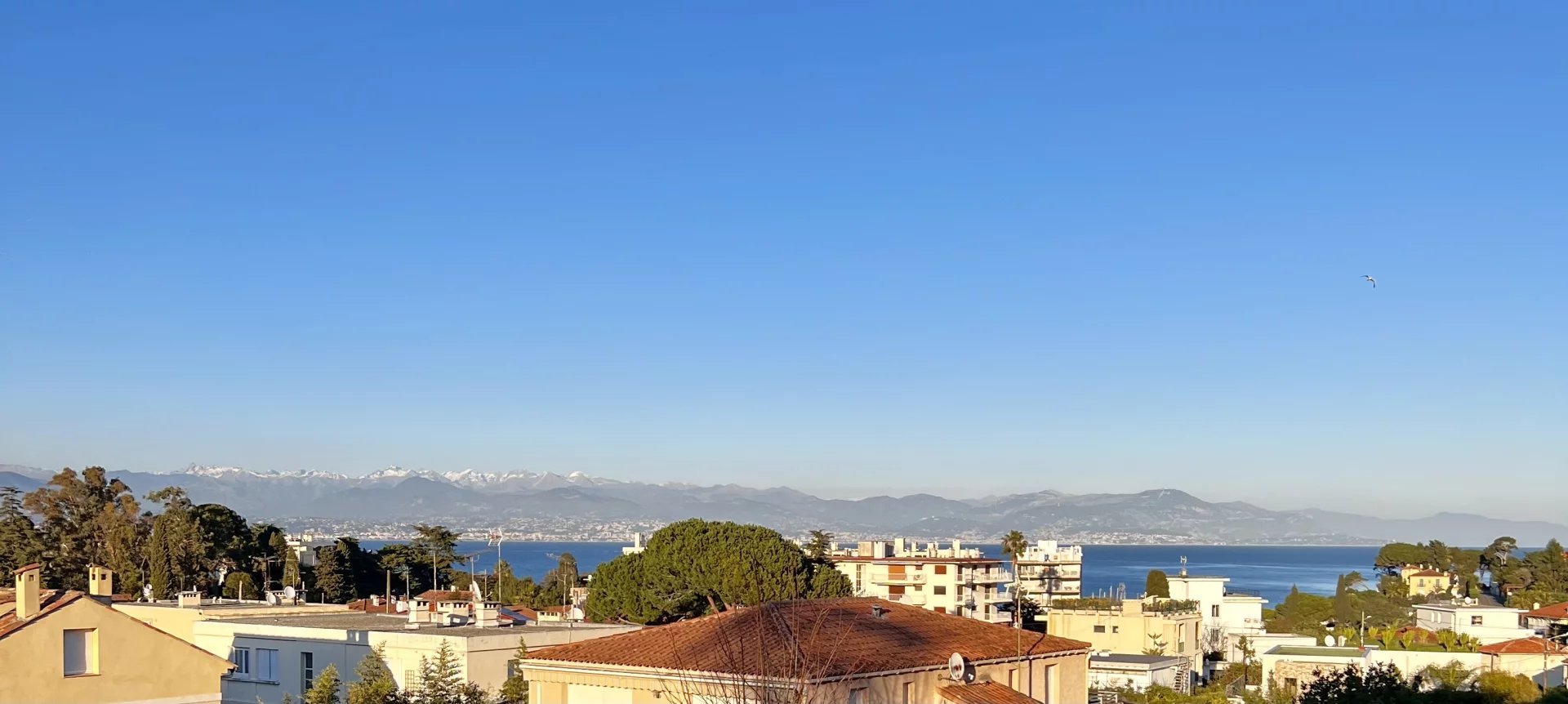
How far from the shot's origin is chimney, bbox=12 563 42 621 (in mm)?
20125

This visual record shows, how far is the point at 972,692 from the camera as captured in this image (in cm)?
2134

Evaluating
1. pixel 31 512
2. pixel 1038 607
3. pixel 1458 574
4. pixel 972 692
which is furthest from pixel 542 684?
pixel 1458 574

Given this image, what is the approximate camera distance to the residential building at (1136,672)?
1695 inches

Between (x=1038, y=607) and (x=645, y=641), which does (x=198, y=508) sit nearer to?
(x=1038, y=607)

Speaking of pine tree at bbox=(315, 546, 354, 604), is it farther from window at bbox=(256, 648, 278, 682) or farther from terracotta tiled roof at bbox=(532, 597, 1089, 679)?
terracotta tiled roof at bbox=(532, 597, 1089, 679)

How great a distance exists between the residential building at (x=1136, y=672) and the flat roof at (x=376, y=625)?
15777 millimetres

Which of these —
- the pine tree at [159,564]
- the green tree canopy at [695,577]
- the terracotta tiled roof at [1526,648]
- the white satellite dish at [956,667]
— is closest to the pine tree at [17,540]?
the pine tree at [159,564]

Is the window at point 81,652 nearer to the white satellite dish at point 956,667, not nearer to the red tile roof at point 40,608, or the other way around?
the red tile roof at point 40,608

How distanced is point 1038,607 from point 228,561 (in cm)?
4815

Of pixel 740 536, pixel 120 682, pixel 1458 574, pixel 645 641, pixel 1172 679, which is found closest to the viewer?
pixel 120 682

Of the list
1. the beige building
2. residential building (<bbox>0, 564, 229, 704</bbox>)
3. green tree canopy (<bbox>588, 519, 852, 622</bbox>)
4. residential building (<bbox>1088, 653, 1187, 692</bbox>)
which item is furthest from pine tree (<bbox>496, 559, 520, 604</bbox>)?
residential building (<bbox>0, 564, 229, 704</bbox>)

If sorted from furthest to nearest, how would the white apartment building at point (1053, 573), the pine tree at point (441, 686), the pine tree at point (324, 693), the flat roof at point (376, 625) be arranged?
1. the white apartment building at point (1053, 573)
2. the flat roof at point (376, 625)
3. the pine tree at point (324, 693)
4. the pine tree at point (441, 686)

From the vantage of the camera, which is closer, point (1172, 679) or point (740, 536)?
point (1172, 679)

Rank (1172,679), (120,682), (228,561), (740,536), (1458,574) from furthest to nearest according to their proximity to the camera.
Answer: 1. (1458,574)
2. (228,561)
3. (740,536)
4. (1172,679)
5. (120,682)
